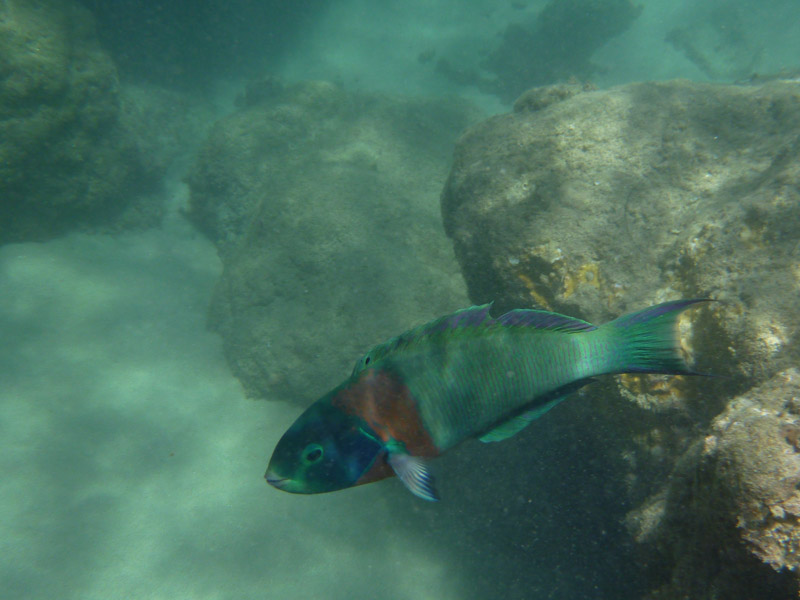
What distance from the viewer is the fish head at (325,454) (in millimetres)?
1232

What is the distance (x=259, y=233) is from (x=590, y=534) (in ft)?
17.8

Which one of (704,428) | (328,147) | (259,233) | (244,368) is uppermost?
(328,147)

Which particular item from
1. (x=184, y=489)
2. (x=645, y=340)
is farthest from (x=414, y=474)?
(x=184, y=489)

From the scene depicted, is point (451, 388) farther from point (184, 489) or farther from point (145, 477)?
point (145, 477)

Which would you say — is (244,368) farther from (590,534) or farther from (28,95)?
(28,95)

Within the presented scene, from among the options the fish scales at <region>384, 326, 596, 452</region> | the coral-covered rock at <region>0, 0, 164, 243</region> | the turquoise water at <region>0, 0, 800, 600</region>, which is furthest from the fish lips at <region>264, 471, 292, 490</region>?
the coral-covered rock at <region>0, 0, 164, 243</region>

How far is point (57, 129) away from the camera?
6805 millimetres

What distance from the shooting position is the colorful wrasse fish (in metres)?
1.25

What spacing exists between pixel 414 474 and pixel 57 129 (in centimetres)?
884

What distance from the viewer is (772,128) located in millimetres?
3262

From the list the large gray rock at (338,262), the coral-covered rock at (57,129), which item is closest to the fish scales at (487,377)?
the large gray rock at (338,262)

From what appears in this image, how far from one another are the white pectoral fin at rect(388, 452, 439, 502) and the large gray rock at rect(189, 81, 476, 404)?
372 cm

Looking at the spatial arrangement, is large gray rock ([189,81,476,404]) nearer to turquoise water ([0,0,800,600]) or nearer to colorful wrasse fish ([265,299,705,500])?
turquoise water ([0,0,800,600])

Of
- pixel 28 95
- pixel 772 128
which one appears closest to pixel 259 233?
pixel 28 95
